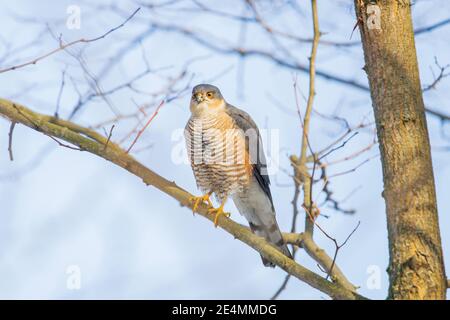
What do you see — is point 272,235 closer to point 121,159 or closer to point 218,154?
point 218,154

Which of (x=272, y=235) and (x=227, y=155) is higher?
(x=227, y=155)

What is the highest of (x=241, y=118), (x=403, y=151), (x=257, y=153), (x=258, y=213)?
(x=241, y=118)

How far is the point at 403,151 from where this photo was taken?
3.82m

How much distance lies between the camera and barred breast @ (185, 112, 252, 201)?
6.09 meters

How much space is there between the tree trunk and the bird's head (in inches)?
92.5

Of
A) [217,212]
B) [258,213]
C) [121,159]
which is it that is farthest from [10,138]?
[258,213]

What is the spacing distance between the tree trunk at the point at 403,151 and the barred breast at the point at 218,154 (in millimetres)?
2236

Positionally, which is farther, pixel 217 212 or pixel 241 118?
pixel 241 118

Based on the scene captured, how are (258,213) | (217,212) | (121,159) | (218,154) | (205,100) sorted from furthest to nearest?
(258,213) < (205,100) < (218,154) < (217,212) < (121,159)

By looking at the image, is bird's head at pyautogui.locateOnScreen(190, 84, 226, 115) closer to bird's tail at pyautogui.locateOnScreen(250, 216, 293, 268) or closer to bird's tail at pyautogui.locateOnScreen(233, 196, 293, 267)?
bird's tail at pyautogui.locateOnScreen(233, 196, 293, 267)

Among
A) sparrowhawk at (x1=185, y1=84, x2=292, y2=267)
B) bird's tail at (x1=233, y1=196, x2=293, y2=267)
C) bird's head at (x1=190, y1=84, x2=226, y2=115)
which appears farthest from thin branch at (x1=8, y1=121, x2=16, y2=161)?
bird's tail at (x1=233, y1=196, x2=293, y2=267)

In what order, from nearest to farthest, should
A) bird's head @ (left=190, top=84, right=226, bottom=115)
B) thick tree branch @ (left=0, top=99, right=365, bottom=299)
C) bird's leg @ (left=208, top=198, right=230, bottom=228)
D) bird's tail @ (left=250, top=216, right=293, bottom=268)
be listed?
thick tree branch @ (left=0, top=99, right=365, bottom=299)
bird's leg @ (left=208, top=198, right=230, bottom=228)
bird's tail @ (left=250, top=216, right=293, bottom=268)
bird's head @ (left=190, top=84, right=226, bottom=115)

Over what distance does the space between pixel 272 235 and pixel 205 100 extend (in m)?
1.44
